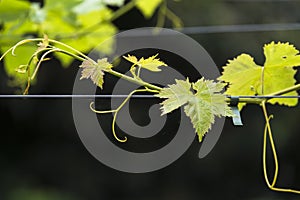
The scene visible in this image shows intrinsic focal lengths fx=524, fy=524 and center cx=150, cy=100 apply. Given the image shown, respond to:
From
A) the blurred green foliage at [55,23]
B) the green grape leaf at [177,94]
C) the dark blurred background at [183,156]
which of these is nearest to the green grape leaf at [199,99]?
the green grape leaf at [177,94]

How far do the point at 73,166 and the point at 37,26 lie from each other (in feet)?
4.43

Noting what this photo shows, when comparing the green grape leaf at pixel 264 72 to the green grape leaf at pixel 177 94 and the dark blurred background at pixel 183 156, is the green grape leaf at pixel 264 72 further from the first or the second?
the dark blurred background at pixel 183 156

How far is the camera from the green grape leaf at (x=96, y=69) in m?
0.51

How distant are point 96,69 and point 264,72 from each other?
0.19 meters

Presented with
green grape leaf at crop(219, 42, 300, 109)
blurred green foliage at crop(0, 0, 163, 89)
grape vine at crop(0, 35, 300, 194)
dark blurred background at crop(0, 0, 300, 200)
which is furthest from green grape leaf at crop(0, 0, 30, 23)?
dark blurred background at crop(0, 0, 300, 200)

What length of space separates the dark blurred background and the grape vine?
1.48 m

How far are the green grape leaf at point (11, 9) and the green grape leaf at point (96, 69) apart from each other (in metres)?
0.36

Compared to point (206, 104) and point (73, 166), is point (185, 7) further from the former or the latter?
point (206, 104)

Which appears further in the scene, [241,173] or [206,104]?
[241,173]

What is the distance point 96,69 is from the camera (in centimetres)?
51

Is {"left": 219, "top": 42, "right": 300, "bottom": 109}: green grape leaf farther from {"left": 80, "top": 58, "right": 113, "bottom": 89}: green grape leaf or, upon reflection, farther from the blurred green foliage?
the blurred green foliage

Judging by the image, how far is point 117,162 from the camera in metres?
2.20

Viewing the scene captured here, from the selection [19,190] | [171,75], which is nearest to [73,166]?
[19,190]

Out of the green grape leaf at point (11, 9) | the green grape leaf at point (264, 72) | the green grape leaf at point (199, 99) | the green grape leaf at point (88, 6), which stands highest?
the green grape leaf at point (88, 6)
